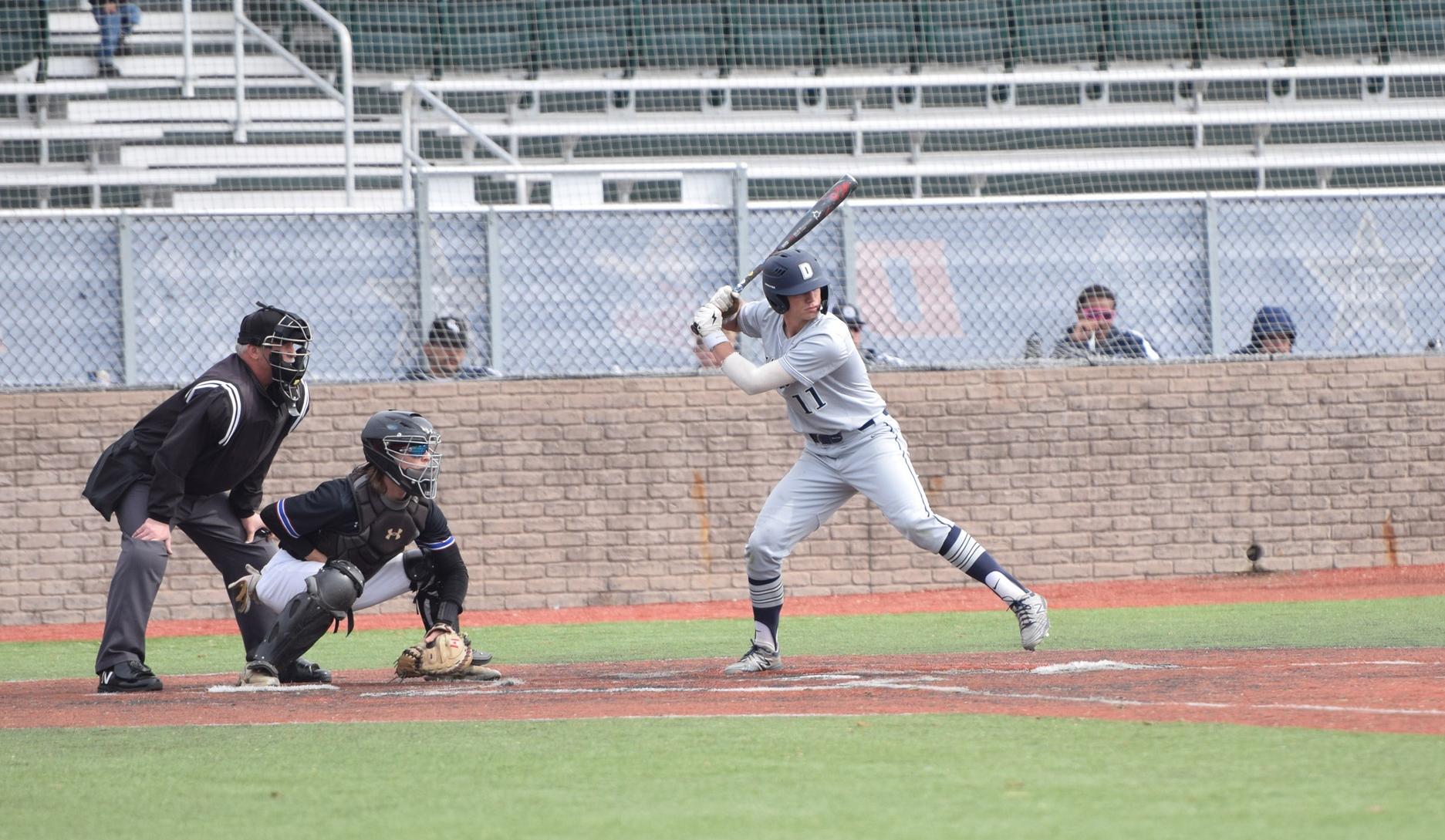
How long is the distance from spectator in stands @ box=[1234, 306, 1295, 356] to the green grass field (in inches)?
316

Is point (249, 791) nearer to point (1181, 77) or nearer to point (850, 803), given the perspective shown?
point (850, 803)

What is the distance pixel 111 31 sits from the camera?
17.7m

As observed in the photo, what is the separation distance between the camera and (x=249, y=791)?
484 cm

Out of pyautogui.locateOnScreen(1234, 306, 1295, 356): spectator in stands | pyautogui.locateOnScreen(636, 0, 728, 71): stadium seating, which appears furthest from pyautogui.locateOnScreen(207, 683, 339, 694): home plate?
pyautogui.locateOnScreen(636, 0, 728, 71): stadium seating

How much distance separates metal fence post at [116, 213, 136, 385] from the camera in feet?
39.8

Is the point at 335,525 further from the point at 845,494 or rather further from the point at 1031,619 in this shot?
the point at 1031,619

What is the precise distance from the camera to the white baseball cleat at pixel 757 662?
7645 millimetres

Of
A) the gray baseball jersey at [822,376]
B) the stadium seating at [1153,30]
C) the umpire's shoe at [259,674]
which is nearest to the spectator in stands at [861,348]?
the gray baseball jersey at [822,376]

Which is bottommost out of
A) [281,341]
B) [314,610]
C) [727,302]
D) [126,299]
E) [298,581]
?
[314,610]


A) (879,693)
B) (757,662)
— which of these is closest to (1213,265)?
(757,662)

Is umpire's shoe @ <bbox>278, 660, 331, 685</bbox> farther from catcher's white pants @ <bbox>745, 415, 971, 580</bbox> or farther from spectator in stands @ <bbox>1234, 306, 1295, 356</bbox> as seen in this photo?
spectator in stands @ <bbox>1234, 306, 1295, 356</bbox>

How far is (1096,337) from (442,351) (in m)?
4.90

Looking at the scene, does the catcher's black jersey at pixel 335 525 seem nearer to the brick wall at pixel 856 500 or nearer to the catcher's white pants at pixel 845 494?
the catcher's white pants at pixel 845 494

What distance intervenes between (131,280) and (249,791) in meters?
8.13
